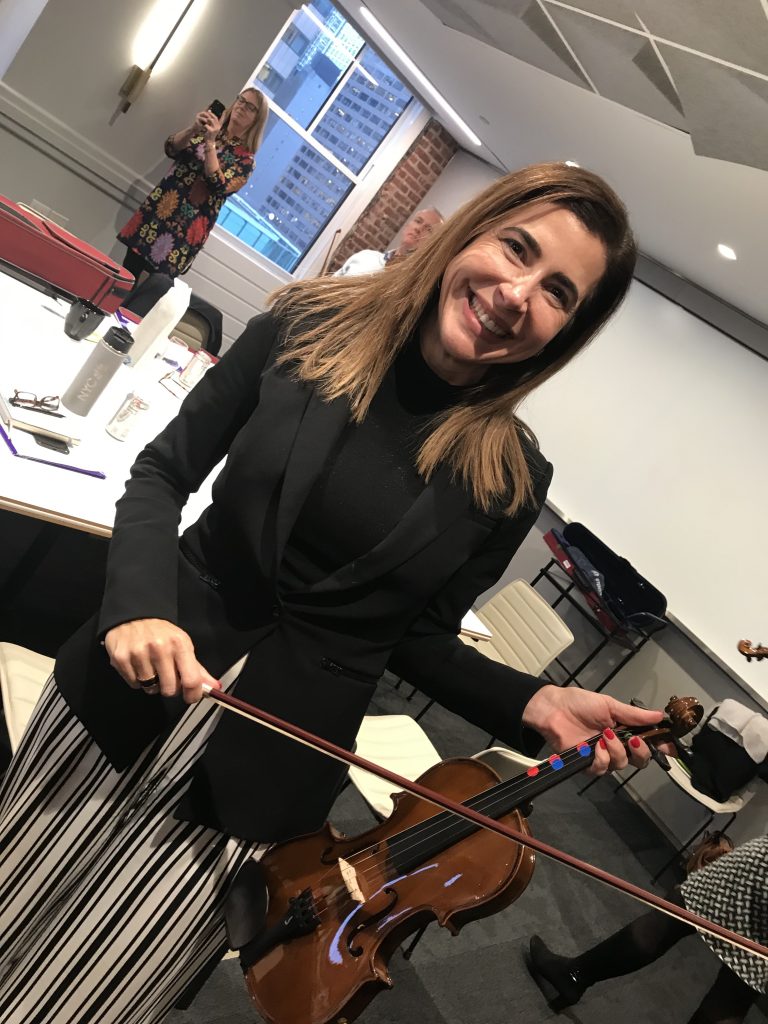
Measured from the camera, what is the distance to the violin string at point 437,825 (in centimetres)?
118

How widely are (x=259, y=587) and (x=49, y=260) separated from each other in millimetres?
2469

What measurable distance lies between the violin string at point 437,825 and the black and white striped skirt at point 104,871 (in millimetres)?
224

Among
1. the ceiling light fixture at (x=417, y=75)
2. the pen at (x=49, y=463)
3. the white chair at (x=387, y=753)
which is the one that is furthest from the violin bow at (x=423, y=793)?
the ceiling light fixture at (x=417, y=75)

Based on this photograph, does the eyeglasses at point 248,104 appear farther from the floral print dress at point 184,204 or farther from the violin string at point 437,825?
the violin string at point 437,825

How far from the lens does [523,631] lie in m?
3.40

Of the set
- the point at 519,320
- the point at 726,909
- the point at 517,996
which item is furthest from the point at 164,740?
the point at 517,996

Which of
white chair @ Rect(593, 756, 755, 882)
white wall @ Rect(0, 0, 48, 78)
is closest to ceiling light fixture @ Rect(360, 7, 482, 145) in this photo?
white wall @ Rect(0, 0, 48, 78)

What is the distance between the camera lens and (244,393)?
104cm

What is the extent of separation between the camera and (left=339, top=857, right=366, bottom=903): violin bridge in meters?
1.13

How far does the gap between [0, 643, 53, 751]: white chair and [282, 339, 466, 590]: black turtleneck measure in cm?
77

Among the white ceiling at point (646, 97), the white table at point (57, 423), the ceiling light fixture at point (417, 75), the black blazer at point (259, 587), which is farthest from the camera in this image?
the ceiling light fixture at point (417, 75)

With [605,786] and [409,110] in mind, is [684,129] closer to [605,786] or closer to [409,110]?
[605,786]

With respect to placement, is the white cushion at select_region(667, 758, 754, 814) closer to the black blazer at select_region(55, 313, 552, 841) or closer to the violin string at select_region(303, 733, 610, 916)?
the violin string at select_region(303, 733, 610, 916)

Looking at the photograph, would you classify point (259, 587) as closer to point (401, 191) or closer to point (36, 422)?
point (36, 422)
